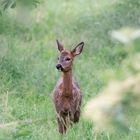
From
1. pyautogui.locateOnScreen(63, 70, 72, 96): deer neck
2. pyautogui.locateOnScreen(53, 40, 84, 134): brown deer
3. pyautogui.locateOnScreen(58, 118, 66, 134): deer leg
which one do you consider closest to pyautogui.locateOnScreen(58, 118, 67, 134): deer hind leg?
pyautogui.locateOnScreen(58, 118, 66, 134): deer leg

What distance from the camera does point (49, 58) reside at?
11.7 meters

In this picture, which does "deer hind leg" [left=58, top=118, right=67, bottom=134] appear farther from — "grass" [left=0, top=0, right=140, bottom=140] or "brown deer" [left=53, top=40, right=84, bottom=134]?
"brown deer" [left=53, top=40, right=84, bottom=134]

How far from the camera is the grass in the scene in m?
7.65

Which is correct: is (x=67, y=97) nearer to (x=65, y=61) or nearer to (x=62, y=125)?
(x=65, y=61)

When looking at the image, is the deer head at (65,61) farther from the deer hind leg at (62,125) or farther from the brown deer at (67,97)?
the deer hind leg at (62,125)

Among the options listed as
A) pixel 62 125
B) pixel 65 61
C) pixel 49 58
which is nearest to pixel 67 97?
pixel 65 61

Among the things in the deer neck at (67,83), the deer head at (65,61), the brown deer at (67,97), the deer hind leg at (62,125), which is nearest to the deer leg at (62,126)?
the deer hind leg at (62,125)

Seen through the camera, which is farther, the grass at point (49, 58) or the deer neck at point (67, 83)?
the deer neck at point (67, 83)

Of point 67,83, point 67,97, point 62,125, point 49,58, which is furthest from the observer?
point 49,58

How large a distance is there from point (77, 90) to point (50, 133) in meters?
1.07

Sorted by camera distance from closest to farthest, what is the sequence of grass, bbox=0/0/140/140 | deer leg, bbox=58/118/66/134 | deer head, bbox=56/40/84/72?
grass, bbox=0/0/140/140 → deer leg, bbox=58/118/66/134 → deer head, bbox=56/40/84/72

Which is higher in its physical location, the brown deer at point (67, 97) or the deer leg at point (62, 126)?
the brown deer at point (67, 97)

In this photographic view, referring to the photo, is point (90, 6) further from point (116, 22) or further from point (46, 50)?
point (46, 50)

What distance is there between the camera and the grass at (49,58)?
7.65m
